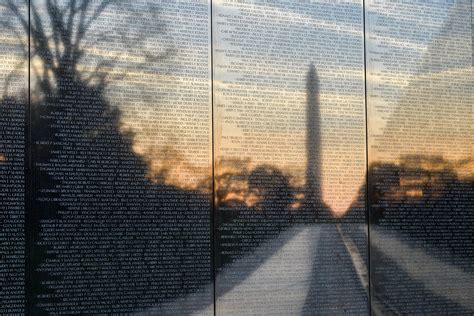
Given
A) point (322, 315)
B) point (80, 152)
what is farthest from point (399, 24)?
point (80, 152)

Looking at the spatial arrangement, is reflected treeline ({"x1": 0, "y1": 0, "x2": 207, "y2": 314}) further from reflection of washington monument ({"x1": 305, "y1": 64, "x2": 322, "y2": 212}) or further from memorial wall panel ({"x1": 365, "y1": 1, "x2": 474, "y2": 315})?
memorial wall panel ({"x1": 365, "y1": 1, "x2": 474, "y2": 315})

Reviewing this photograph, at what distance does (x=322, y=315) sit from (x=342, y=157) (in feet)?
7.11

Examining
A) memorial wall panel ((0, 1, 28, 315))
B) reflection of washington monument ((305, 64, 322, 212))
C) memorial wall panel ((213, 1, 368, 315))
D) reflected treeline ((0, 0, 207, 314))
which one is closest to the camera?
memorial wall panel ((0, 1, 28, 315))

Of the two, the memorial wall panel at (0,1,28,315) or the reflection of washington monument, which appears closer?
the memorial wall panel at (0,1,28,315)

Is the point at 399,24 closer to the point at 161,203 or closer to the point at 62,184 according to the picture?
the point at 161,203

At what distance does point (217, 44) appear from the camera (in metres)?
9.73

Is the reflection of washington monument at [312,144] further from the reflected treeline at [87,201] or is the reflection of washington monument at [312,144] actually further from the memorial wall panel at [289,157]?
the reflected treeline at [87,201]

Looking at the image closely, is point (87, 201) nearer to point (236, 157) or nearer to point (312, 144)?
point (236, 157)

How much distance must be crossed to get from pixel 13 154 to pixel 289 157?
3.56 meters

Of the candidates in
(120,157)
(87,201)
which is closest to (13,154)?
(87,201)

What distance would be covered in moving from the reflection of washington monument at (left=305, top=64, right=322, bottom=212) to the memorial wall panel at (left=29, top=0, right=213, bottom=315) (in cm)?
143

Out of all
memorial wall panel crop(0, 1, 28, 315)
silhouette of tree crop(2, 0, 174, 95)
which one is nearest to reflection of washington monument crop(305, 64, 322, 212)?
silhouette of tree crop(2, 0, 174, 95)

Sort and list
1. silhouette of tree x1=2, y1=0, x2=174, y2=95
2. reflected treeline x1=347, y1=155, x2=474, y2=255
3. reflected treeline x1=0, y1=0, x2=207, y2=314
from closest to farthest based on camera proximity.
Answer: reflected treeline x1=0, y1=0, x2=207, y2=314 < silhouette of tree x1=2, y1=0, x2=174, y2=95 < reflected treeline x1=347, y1=155, x2=474, y2=255

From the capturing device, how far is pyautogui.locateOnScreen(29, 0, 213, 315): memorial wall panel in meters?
8.77
